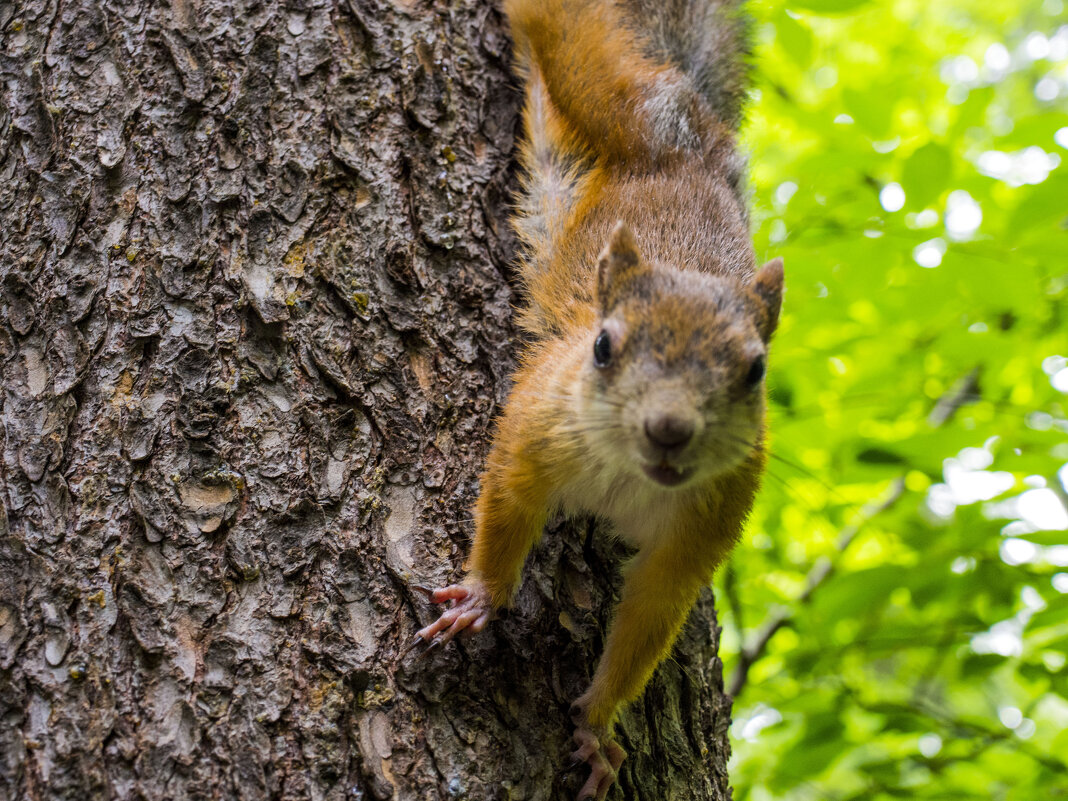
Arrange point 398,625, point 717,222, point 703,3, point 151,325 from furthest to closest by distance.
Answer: point 703,3 < point 717,222 < point 151,325 < point 398,625

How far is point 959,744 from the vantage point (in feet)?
9.77

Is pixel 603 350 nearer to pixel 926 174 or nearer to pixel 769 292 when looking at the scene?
pixel 769 292

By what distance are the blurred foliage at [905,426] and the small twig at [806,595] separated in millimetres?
20

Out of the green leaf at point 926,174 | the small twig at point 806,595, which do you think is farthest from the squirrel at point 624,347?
the small twig at point 806,595

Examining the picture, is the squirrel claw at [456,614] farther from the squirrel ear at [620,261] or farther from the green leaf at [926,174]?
the green leaf at [926,174]

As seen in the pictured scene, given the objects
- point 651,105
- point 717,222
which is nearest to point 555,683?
point 717,222

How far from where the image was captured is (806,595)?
326cm

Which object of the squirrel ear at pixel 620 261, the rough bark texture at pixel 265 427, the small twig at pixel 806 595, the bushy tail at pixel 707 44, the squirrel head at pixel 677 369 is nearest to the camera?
the rough bark texture at pixel 265 427

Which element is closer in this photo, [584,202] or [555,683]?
[555,683]

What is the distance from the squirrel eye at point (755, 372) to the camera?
204 centimetres

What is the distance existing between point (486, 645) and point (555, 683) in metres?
0.23

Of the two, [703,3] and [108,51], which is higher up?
[108,51]

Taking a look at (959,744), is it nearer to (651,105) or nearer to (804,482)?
(804,482)

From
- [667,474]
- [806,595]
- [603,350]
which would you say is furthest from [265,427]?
[806,595]
